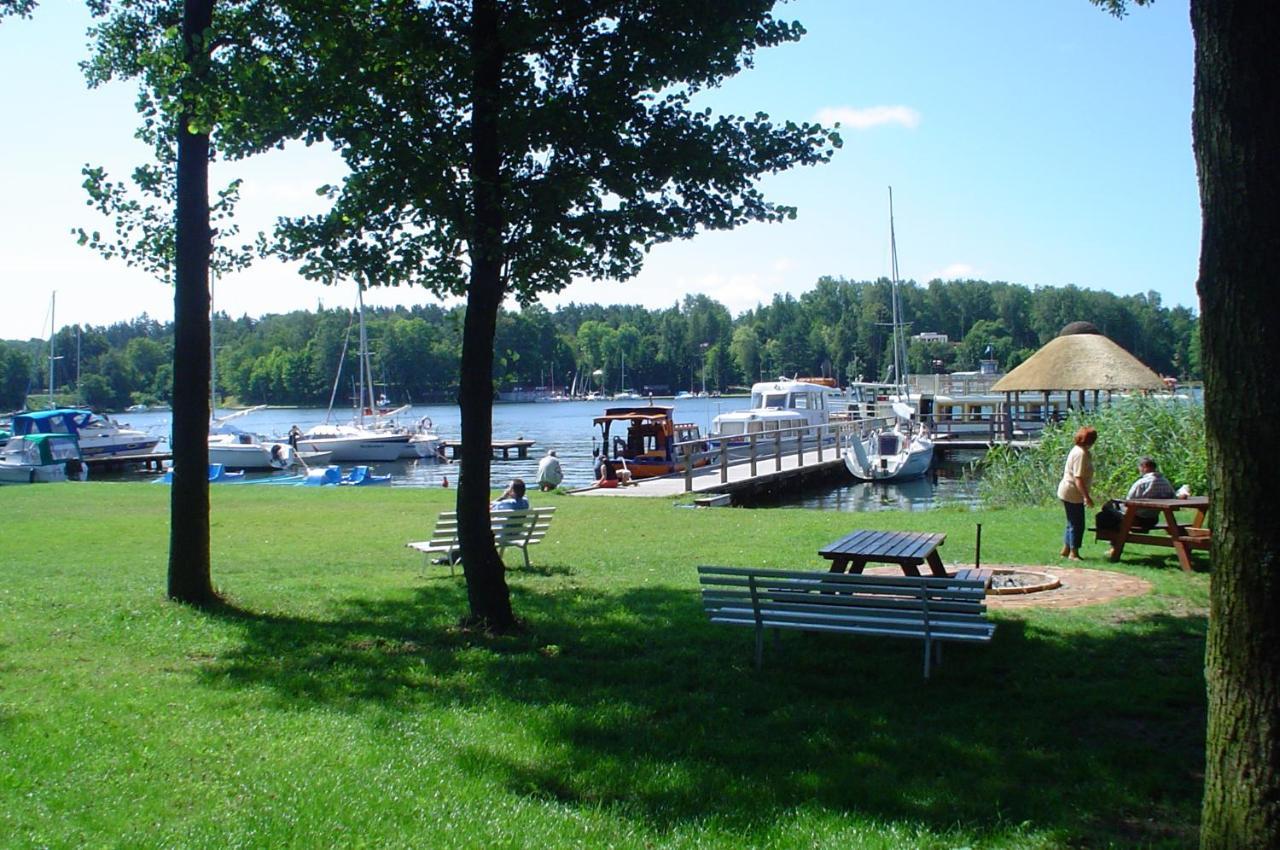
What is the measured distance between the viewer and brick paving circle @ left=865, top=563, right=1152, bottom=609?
30.1 feet

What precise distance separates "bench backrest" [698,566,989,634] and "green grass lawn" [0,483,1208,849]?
1.36ft

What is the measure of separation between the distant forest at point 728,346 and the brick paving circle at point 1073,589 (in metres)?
88.7

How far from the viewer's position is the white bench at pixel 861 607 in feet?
21.5

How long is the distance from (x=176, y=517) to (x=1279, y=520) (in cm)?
895

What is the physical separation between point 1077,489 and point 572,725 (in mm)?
8127

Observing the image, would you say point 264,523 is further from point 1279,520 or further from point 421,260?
point 1279,520

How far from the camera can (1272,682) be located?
343cm

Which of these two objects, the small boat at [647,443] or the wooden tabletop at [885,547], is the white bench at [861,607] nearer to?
the wooden tabletop at [885,547]

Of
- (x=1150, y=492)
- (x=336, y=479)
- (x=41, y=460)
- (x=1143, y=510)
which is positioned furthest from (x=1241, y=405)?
(x=41, y=460)

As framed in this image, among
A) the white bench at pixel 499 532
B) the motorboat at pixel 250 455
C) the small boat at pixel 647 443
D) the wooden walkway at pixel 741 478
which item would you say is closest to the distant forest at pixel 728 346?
the motorboat at pixel 250 455

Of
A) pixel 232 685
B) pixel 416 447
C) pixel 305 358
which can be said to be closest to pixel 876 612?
pixel 232 685

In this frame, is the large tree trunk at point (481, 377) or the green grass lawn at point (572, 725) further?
the large tree trunk at point (481, 377)

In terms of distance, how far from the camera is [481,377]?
8430 mm

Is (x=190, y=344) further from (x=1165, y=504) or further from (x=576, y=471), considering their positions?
(x=576, y=471)
